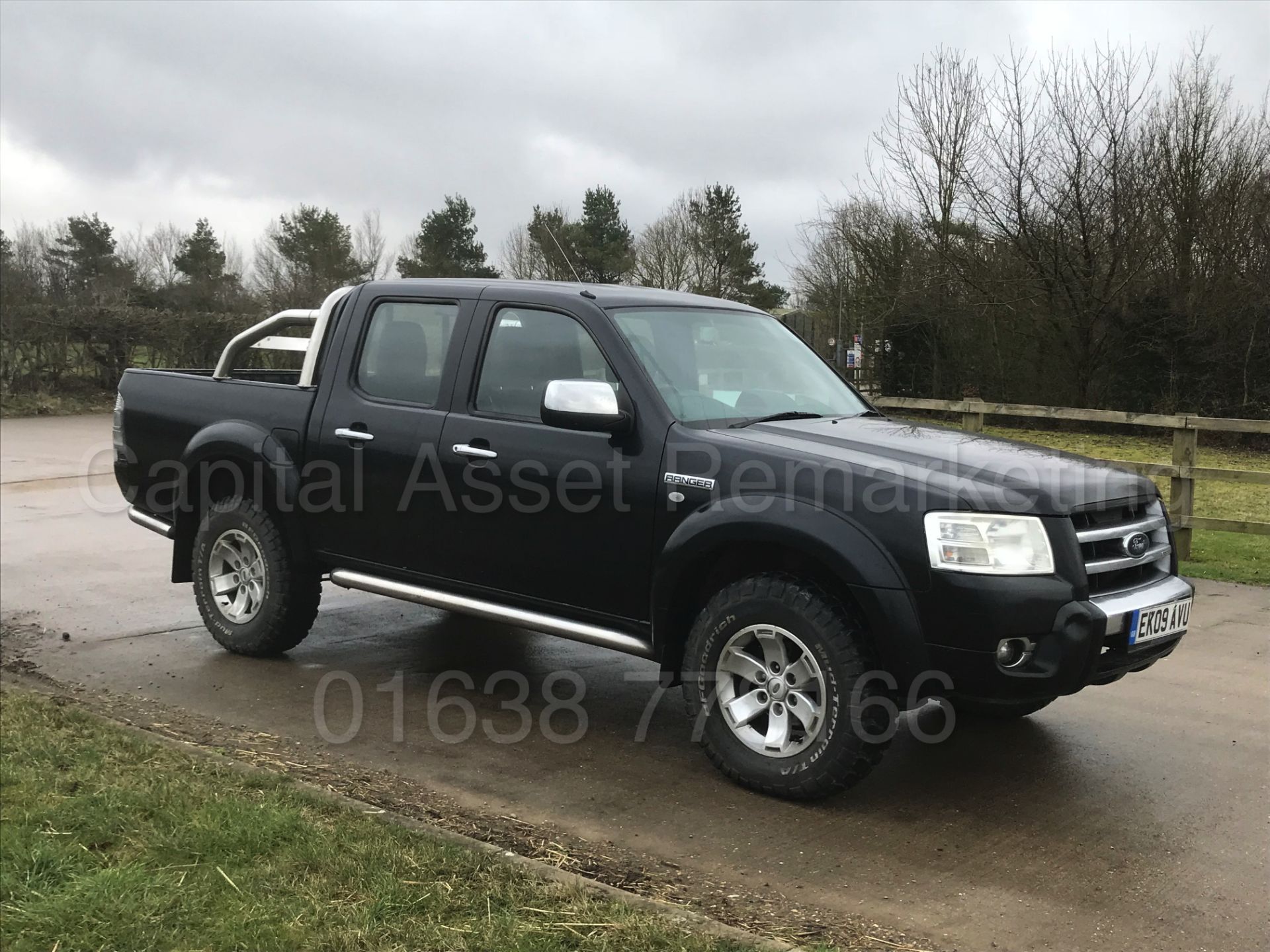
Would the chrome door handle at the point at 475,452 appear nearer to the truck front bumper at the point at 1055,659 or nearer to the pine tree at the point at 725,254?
the truck front bumper at the point at 1055,659

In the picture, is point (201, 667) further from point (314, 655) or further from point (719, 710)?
point (719, 710)

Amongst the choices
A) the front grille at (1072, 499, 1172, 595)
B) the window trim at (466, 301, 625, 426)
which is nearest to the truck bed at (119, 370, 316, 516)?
the window trim at (466, 301, 625, 426)

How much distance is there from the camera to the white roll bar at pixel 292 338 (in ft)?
20.4

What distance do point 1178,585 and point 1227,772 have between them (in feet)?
2.89

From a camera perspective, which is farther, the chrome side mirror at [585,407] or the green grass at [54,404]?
the green grass at [54,404]

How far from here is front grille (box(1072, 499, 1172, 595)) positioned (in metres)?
4.24

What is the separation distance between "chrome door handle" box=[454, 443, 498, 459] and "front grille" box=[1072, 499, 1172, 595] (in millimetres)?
2408

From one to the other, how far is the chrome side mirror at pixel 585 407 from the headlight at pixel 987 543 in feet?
4.34

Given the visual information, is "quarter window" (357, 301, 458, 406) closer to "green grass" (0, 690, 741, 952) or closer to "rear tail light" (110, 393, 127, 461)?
"rear tail light" (110, 393, 127, 461)

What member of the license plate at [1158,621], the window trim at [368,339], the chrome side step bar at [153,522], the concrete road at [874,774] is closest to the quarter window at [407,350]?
the window trim at [368,339]

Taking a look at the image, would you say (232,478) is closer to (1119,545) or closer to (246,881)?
(246,881)

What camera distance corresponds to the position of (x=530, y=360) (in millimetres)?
A: 5367

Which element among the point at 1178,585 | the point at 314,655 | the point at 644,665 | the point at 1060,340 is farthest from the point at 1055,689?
the point at 1060,340

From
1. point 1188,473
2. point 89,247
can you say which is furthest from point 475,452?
point 89,247
